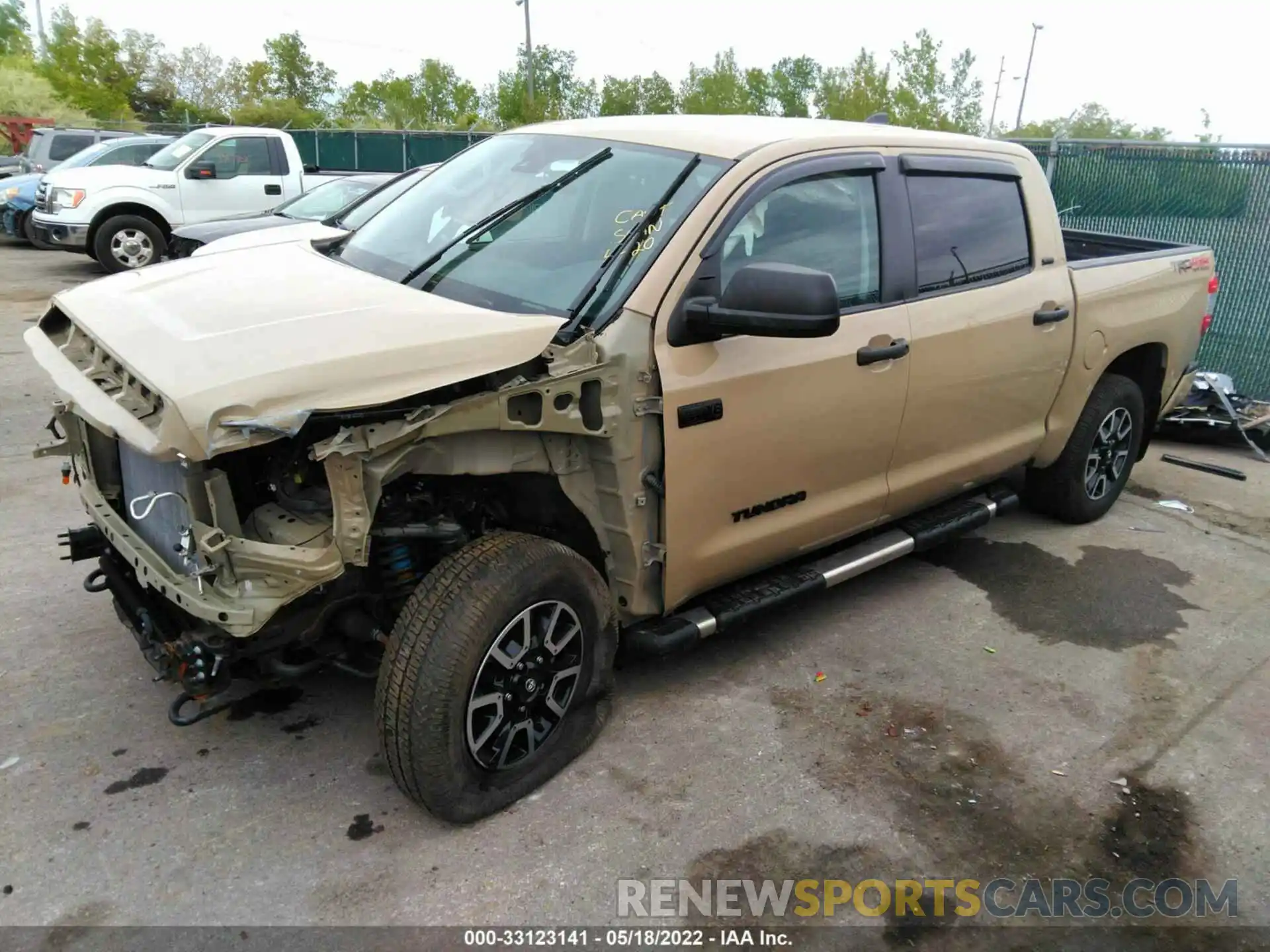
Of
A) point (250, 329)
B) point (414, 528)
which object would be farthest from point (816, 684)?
point (250, 329)

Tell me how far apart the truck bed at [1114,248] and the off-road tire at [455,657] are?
144 inches

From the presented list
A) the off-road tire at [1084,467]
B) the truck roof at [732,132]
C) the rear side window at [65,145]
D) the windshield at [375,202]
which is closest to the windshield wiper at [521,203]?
the truck roof at [732,132]

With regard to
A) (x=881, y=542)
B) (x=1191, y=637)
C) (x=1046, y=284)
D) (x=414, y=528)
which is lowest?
(x=1191, y=637)

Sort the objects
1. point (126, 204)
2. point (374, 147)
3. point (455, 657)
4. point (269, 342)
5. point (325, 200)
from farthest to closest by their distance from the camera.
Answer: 1. point (374, 147)
2. point (126, 204)
3. point (325, 200)
4. point (455, 657)
5. point (269, 342)

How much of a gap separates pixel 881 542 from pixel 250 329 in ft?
8.92

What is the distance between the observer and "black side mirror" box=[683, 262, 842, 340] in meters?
2.96

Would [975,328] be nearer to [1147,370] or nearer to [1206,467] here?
[1147,370]

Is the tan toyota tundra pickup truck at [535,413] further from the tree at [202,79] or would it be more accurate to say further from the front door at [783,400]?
the tree at [202,79]

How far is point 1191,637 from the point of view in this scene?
441 cm

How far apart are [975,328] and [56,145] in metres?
19.8

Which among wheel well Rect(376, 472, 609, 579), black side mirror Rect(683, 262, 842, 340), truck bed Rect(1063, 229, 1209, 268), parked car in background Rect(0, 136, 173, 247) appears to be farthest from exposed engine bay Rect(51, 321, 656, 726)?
parked car in background Rect(0, 136, 173, 247)

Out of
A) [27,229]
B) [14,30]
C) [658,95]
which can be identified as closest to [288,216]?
[27,229]

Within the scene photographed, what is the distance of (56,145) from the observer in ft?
61.1

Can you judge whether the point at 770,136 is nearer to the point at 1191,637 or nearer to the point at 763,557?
the point at 763,557
